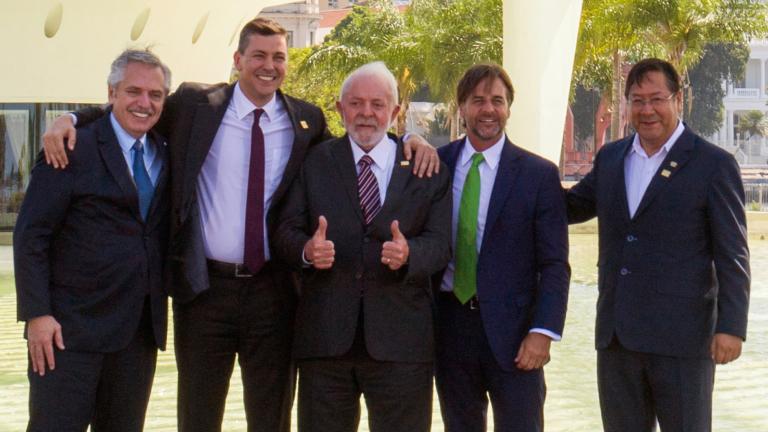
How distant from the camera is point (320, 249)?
3.83 m

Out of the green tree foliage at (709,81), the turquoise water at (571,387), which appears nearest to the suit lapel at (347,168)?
the turquoise water at (571,387)

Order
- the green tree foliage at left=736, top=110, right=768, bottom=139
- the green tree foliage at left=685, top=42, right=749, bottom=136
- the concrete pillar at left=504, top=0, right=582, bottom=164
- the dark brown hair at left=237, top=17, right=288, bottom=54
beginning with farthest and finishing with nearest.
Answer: the green tree foliage at left=736, top=110, right=768, bottom=139
the green tree foliage at left=685, top=42, right=749, bottom=136
the concrete pillar at left=504, top=0, right=582, bottom=164
the dark brown hair at left=237, top=17, right=288, bottom=54

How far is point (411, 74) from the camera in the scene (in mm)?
33375

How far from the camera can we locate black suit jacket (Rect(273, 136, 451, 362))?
4.00 m

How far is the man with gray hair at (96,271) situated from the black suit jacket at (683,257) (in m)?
1.81

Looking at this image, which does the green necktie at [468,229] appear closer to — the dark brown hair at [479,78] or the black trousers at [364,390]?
the dark brown hair at [479,78]

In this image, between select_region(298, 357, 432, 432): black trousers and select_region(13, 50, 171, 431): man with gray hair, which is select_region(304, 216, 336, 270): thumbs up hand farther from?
select_region(13, 50, 171, 431): man with gray hair

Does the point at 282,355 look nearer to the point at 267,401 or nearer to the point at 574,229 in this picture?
the point at 267,401

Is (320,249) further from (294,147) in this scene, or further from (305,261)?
(294,147)

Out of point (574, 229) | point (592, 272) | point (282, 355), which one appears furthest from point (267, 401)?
point (574, 229)

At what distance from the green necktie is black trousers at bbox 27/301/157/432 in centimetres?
119

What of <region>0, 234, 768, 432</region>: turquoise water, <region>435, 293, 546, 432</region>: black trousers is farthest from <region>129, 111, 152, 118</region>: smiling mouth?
<region>0, 234, 768, 432</region>: turquoise water

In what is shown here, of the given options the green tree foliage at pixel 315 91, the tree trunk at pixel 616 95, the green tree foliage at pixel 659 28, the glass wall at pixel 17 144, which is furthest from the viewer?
the green tree foliage at pixel 315 91

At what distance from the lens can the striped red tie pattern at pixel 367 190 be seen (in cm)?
406
